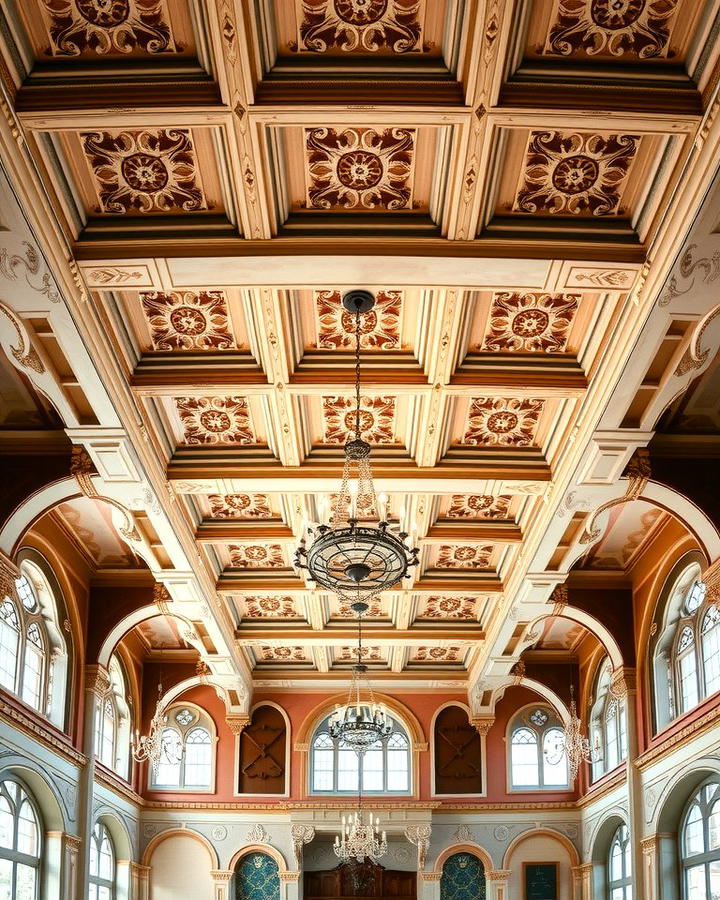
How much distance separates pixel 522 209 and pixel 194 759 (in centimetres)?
1679

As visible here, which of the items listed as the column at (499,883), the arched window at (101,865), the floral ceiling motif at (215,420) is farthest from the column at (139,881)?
the floral ceiling motif at (215,420)

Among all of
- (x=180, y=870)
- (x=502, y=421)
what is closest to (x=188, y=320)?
(x=502, y=421)

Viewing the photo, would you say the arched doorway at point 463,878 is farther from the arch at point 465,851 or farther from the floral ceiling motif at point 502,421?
the floral ceiling motif at point 502,421

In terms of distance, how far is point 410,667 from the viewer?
2284 cm

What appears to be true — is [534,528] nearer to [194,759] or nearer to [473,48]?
[473,48]

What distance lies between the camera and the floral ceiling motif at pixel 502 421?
39.0 ft

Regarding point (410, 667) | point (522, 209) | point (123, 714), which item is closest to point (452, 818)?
point (410, 667)

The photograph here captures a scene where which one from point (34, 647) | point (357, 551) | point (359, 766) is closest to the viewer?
point (357, 551)

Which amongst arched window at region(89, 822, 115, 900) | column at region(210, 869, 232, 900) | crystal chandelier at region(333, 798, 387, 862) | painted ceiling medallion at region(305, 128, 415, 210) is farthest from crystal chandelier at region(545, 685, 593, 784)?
painted ceiling medallion at region(305, 128, 415, 210)

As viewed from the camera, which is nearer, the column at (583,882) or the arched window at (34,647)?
the arched window at (34,647)

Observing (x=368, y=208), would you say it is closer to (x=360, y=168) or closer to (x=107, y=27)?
(x=360, y=168)

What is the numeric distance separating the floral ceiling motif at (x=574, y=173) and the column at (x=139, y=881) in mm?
16483

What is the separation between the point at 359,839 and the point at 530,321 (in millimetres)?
13094

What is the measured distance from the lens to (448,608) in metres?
18.8
